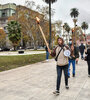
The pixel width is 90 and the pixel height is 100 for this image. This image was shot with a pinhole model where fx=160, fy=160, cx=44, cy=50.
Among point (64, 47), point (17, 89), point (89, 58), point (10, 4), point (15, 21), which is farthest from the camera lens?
point (10, 4)

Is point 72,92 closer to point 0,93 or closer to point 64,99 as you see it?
point 64,99

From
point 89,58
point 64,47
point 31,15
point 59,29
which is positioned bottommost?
point 89,58

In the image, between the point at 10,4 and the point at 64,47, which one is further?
the point at 10,4

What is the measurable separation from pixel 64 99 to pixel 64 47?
154cm

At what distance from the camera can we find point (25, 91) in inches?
204

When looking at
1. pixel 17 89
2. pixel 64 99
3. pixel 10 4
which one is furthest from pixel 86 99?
pixel 10 4

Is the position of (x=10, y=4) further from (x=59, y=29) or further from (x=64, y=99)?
(x=64, y=99)

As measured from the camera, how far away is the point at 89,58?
742 cm

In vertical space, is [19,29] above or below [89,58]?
above

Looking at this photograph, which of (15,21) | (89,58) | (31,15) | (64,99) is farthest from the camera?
(15,21)

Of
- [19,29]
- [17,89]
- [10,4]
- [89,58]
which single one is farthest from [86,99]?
[10,4]

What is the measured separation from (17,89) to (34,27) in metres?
42.7

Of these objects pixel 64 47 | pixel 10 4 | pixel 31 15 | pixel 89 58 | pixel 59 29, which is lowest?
pixel 89 58

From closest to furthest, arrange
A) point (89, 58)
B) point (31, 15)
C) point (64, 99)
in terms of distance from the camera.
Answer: point (64, 99)
point (89, 58)
point (31, 15)
